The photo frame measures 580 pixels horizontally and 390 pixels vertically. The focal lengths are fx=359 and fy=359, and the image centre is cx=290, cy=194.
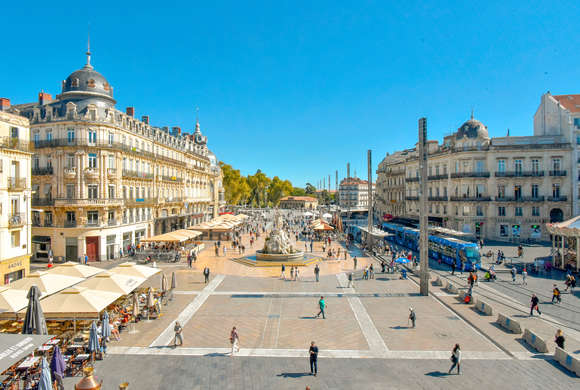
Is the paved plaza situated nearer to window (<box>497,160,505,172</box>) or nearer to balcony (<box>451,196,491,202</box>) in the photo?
balcony (<box>451,196,491,202</box>)

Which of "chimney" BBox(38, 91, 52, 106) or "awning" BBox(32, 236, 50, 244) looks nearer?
"awning" BBox(32, 236, 50, 244)

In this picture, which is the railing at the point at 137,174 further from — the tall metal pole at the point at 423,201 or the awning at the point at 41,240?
the tall metal pole at the point at 423,201

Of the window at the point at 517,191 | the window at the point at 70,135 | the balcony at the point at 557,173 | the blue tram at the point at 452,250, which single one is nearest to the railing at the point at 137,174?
the window at the point at 70,135

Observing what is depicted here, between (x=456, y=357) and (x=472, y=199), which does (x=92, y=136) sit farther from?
(x=472, y=199)

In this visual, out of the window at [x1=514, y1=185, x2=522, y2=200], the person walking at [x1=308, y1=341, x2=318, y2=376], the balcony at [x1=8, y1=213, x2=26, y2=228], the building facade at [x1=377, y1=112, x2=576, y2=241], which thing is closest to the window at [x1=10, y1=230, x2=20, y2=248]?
the balcony at [x1=8, y1=213, x2=26, y2=228]

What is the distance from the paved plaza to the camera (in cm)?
1145

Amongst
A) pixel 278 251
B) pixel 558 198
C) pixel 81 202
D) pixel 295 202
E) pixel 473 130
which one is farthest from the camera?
pixel 295 202

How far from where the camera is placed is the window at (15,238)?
73.1 ft

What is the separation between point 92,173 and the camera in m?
32.8

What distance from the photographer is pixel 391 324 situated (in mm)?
16422

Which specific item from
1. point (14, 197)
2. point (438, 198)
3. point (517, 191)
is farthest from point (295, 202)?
point (14, 197)

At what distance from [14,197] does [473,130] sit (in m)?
50.1

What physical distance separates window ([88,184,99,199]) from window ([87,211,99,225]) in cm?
148

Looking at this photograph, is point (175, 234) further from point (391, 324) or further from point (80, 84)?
point (391, 324)
